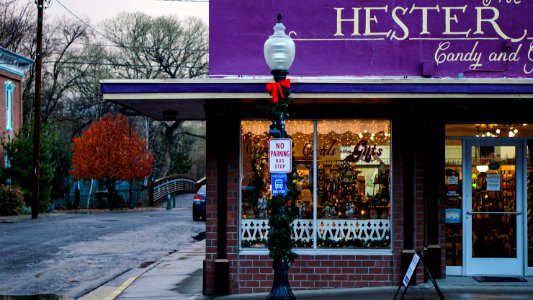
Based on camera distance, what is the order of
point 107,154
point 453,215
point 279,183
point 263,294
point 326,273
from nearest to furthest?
point 279,183 → point 263,294 → point 326,273 → point 453,215 → point 107,154

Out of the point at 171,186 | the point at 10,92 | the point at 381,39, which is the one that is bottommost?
the point at 171,186

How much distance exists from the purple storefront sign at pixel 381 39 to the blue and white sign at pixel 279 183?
127 inches

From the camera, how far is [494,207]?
1280 centimetres

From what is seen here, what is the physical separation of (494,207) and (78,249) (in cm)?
1122

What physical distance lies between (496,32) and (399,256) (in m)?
3.83

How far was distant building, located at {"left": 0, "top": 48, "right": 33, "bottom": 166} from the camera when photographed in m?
37.1

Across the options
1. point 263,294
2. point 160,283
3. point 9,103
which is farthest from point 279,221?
point 9,103

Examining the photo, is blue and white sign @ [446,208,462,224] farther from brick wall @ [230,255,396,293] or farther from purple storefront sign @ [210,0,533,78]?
purple storefront sign @ [210,0,533,78]

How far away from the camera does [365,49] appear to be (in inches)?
473

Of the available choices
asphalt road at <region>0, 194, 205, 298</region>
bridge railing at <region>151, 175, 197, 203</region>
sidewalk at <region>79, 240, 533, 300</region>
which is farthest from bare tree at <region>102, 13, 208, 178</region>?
sidewalk at <region>79, 240, 533, 300</region>

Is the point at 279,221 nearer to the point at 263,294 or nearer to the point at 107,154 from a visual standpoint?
the point at 263,294

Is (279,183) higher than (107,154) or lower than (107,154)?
lower

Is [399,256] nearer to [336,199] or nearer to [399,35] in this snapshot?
[336,199]

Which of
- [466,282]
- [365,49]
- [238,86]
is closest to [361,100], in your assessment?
[365,49]
